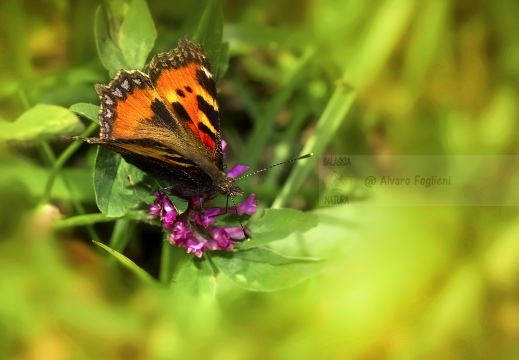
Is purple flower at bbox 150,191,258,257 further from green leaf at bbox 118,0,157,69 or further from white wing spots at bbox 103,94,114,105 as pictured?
green leaf at bbox 118,0,157,69

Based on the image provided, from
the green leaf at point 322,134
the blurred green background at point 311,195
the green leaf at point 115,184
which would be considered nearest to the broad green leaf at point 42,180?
the blurred green background at point 311,195

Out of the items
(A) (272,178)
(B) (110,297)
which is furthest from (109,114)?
(A) (272,178)

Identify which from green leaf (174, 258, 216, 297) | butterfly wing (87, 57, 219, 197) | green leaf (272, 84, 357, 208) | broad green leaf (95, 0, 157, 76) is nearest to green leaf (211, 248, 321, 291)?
green leaf (174, 258, 216, 297)

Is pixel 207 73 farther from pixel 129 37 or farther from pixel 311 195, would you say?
pixel 311 195

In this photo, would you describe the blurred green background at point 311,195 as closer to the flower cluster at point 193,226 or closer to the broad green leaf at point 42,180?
the broad green leaf at point 42,180

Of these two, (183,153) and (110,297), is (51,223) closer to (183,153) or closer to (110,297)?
(110,297)

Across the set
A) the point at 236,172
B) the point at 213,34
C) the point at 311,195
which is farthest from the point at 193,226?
the point at 311,195
